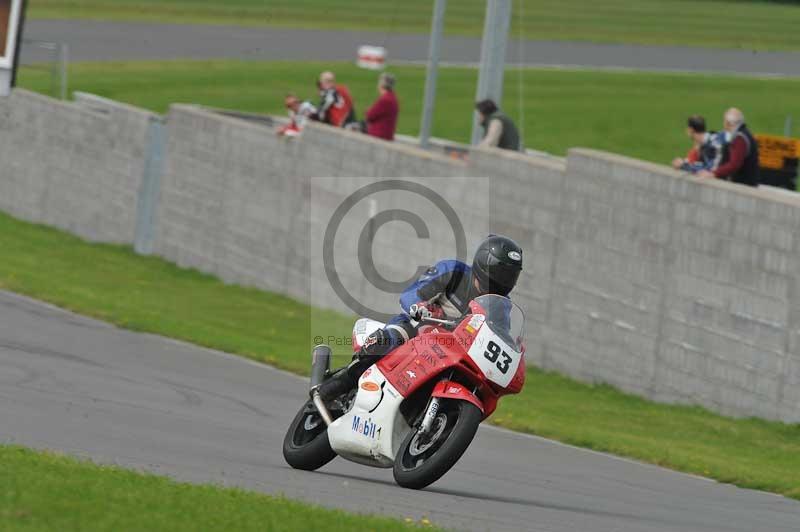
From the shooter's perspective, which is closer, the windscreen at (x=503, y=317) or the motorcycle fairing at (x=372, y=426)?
Result: the windscreen at (x=503, y=317)

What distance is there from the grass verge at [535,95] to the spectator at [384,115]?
1162 centimetres

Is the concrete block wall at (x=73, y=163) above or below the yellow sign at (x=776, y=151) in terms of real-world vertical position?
below

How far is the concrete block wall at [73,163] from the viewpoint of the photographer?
27125mm

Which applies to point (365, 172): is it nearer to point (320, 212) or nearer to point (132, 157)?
point (320, 212)

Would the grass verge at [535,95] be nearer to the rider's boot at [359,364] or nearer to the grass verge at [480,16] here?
the grass verge at [480,16]

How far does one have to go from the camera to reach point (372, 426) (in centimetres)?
984

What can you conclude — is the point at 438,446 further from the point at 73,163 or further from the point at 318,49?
the point at 318,49

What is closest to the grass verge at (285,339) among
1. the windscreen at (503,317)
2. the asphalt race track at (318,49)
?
the windscreen at (503,317)

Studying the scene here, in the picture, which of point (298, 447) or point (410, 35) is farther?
point (410, 35)

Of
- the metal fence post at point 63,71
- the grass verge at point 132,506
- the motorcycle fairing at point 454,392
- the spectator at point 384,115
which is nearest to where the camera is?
the grass verge at point 132,506

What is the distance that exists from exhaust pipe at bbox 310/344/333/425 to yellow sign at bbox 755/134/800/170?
15714 mm

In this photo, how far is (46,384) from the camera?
13.3m

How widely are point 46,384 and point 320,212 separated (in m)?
10.2

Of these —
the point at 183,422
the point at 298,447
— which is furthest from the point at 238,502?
the point at 183,422
